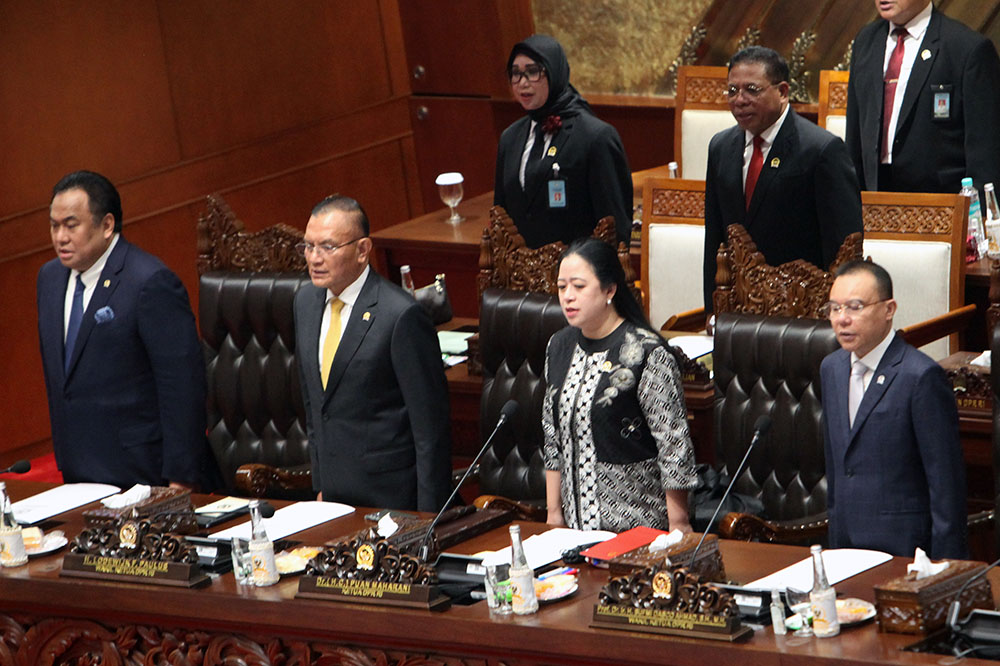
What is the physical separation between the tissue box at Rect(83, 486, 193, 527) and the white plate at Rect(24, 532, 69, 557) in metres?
0.08

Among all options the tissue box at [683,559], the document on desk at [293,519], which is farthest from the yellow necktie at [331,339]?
the tissue box at [683,559]

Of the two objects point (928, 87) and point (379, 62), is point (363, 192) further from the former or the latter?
point (928, 87)

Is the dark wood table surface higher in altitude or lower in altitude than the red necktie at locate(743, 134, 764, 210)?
lower

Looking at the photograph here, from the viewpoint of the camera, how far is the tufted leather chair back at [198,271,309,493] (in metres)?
5.10

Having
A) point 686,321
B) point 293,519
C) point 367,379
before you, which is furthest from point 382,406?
point 686,321

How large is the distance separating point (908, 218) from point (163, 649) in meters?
3.02

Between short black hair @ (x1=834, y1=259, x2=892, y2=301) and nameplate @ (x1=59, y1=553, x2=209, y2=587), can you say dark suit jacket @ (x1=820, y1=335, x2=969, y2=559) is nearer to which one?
short black hair @ (x1=834, y1=259, x2=892, y2=301)

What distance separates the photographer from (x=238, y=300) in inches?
202

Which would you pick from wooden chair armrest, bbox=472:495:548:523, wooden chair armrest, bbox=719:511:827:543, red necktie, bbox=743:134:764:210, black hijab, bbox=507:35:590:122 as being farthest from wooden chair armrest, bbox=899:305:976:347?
black hijab, bbox=507:35:590:122

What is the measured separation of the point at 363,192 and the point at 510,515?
197 inches

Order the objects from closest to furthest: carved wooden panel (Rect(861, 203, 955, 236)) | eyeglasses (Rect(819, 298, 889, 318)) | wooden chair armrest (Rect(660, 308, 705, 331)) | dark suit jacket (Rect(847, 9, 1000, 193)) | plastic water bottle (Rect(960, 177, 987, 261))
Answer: eyeglasses (Rect(819, 298, 889, 318))
carved wooden panel (Rect(861, 203, 955, 236))
wooden chair armrest (Rect(660, 308, 705, 331))
plastic water bottle (Rect(960, 177, 987, 261))
dark suit jacket (Rect(847, 9, 1000, 193))

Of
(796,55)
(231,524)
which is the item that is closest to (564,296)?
(231,524)

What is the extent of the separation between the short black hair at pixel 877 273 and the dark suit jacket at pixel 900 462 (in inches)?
4.3

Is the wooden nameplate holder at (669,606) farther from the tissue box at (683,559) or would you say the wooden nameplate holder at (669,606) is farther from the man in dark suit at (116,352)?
the man in dark suit at (116,352)
